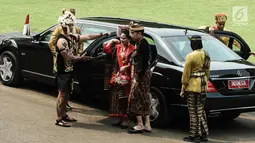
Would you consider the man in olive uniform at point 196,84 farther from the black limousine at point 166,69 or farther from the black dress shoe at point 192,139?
the black limousine at point 166,69

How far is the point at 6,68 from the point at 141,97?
13.3 ft

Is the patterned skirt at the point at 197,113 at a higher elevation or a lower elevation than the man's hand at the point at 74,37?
lower

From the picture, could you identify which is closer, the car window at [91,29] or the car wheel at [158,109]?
the car wheel at [158,109]

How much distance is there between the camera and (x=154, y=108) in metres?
7.91

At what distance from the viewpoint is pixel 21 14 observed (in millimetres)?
26281

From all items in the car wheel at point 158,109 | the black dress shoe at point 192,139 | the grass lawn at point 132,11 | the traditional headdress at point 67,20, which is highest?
the grass lawn at point 132,11

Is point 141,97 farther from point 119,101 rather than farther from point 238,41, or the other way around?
point 238,41

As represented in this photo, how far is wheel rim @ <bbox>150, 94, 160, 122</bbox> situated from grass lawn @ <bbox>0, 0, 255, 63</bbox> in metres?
14.2

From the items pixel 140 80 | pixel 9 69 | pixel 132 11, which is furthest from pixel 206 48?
pixel 132 11

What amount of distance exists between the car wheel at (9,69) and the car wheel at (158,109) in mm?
3568

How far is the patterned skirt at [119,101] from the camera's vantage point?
7.82 meters

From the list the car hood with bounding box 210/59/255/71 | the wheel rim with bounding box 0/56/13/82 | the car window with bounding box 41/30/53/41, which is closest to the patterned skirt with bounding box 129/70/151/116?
the car hood with bounding box 210/59/255/71

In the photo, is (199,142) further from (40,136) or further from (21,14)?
(21,14)

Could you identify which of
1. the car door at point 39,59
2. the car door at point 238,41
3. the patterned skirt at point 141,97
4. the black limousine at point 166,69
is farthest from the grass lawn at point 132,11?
the patterned skirt at point 141,97
